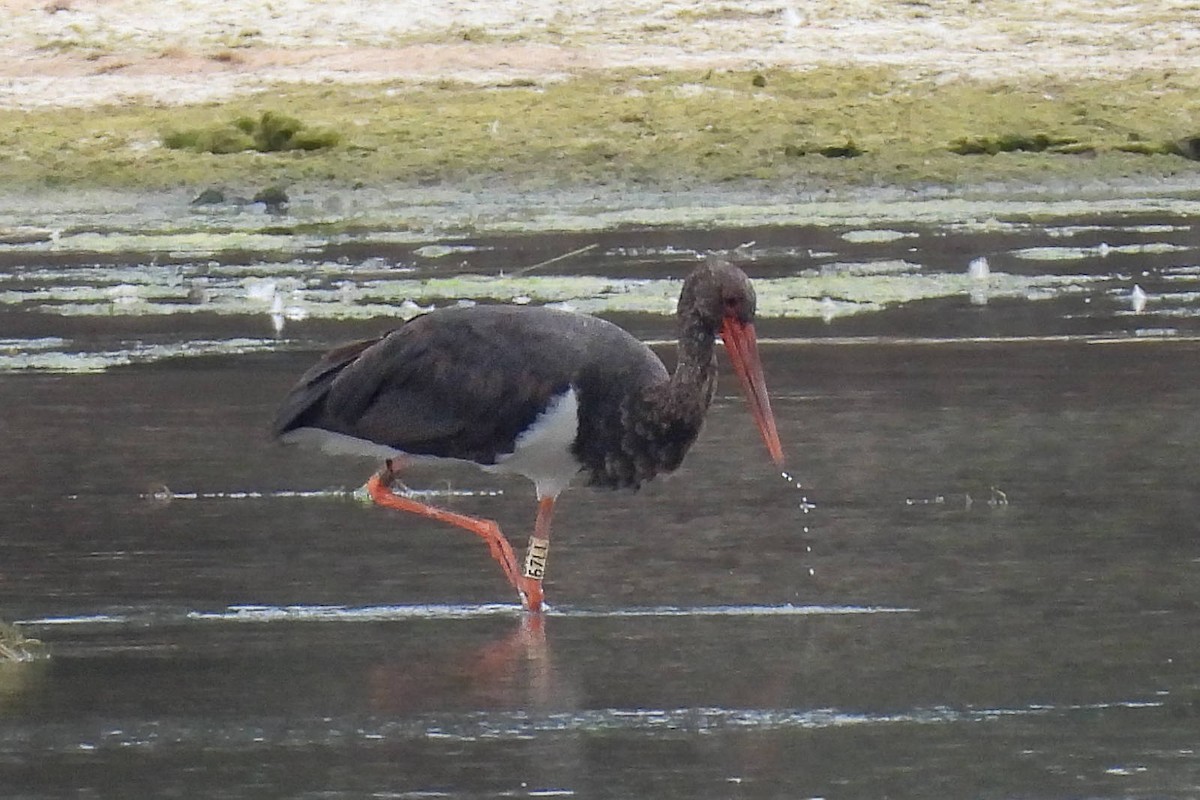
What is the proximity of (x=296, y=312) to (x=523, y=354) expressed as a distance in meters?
5.86

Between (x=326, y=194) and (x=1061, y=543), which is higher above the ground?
(x=1061, y=543)

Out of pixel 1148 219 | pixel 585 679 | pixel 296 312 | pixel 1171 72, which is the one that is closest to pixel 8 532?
pixel 585 679

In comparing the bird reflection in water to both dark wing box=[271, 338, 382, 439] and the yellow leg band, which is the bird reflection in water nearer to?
the yellow leg band

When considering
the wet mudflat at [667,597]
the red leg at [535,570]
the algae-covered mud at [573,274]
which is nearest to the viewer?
the wet mudflat at [667,597]

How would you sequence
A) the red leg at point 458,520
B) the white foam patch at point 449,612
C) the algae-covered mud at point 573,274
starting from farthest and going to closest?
the algae-covered mud at point 573,274, the red leg at point 458,520, the white foam patch at point 449,612

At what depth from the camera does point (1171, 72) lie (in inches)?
824

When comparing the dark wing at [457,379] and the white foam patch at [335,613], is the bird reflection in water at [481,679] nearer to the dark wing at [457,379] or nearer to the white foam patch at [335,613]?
the white foam patch at [335,613]

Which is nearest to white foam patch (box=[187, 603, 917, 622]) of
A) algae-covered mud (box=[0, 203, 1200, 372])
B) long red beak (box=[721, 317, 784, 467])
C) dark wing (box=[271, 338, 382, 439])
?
long red beak (box=[721, 317, 784, 467])

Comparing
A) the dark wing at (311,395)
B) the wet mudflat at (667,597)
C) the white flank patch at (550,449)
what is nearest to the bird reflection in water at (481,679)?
the wet mudflat at (667,597)

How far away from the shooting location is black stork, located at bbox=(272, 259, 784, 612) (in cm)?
677

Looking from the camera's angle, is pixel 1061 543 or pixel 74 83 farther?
pixel 74 83

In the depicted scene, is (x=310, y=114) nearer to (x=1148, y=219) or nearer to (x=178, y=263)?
(x=178, y=263)

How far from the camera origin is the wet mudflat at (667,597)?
4.97 meters

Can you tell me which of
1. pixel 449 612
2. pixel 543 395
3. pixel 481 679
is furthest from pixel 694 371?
pixel 481 679
